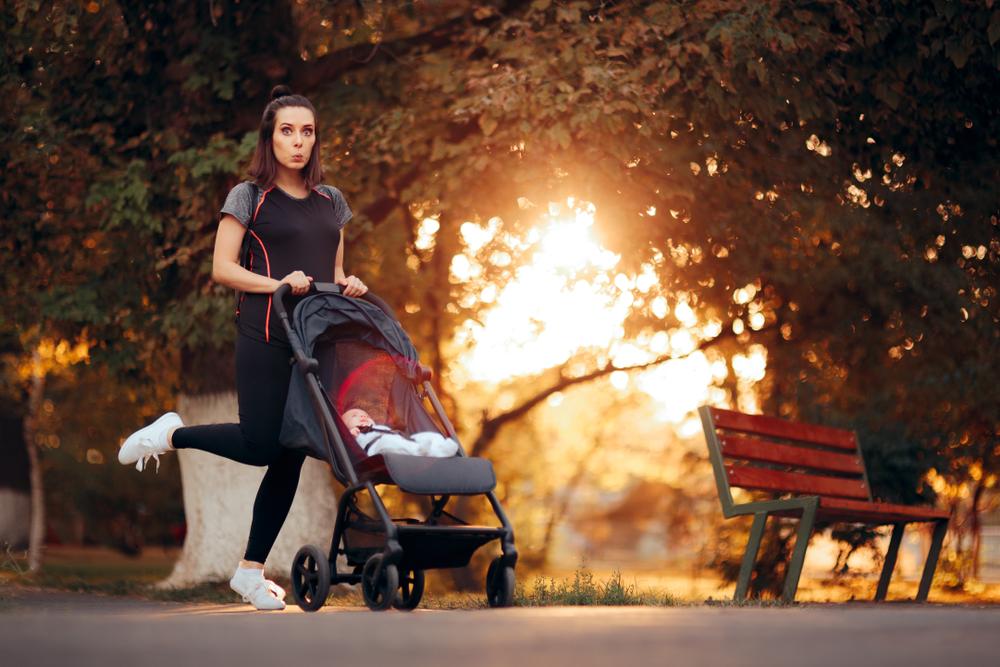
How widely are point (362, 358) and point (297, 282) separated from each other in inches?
18.8

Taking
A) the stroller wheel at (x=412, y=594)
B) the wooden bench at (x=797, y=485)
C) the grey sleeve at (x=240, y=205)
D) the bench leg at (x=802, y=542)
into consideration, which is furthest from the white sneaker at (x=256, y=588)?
the bench leg at (x=802, y=542)

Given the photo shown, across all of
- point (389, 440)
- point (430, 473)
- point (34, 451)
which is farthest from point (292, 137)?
point (34, 451)

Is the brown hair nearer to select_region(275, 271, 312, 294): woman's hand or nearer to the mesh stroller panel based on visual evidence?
select_region(275, 271, 312, 294): woman's hand

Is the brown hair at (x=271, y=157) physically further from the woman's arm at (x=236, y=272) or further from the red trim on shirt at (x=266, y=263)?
the woman's arm at (x=236, y=272)

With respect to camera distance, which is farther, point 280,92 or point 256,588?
point 280,92

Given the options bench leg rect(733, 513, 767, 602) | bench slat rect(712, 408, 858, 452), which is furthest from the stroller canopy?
bench slat rect(712, 408, 858, 452)

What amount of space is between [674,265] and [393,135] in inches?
105

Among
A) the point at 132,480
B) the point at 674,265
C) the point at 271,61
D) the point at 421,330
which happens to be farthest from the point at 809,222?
the point at 132,480

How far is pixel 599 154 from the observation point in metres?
10.0

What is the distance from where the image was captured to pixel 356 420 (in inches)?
252

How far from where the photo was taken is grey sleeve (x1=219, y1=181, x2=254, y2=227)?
6730 mm

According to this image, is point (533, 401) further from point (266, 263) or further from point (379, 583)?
point (379, 583)

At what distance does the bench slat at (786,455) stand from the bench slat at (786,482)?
0.10 metres

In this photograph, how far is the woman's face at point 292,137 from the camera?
6.82 metres
